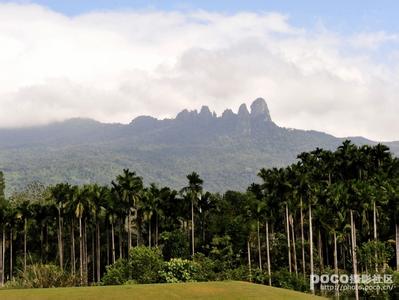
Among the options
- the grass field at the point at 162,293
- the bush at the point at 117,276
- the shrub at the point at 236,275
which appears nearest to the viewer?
the grass field at the point at 162,293

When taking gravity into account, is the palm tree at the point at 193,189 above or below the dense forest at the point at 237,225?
above

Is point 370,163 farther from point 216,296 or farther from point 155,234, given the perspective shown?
point 216,296

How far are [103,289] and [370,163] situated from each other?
6310 centimetres

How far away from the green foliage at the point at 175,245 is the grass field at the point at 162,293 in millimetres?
36577

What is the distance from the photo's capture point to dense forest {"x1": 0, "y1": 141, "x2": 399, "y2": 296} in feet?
268

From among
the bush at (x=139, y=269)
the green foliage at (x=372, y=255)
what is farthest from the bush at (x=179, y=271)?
the green foliage at (x=372, y=255)

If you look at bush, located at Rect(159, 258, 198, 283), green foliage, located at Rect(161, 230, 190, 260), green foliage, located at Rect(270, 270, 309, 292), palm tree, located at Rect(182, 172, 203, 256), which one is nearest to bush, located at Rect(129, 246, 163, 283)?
bush, located at Rect(159, 258, 198, 283)

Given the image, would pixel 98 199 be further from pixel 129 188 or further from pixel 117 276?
pixel 117 276

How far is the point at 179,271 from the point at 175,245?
16.3m

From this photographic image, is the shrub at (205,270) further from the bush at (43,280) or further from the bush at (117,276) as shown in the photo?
A: the bush at (43,280)

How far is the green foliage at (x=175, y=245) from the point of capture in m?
97.8

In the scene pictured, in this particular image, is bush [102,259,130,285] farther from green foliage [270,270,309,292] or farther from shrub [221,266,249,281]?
green foliage [270,270,309,292]

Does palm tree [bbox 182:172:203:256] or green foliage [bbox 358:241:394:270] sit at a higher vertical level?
palm tree [bbox 182:172:203:256]

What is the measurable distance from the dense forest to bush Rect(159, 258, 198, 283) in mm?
157
